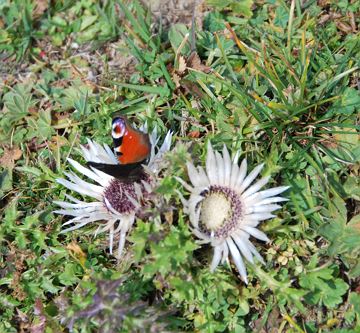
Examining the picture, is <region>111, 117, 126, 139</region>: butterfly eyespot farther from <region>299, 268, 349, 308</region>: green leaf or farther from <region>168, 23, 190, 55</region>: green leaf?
<region>299, 268, 349, 308</region>: green leaf

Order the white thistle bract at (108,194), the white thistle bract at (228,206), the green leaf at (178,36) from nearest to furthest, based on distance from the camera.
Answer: the white thistle bract at (228,206) < the white thistle bract at (108,194) < the green leaf at (178,36)

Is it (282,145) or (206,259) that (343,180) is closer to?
Answer: (282,145)

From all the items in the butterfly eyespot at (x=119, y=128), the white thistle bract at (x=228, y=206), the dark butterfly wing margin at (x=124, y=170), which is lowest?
the white thistle bract at (x=228, y=206)

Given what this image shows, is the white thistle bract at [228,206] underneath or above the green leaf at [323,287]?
above

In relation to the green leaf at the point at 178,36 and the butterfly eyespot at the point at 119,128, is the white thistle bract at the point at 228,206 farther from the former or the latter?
the green leaf at the point at 178,36

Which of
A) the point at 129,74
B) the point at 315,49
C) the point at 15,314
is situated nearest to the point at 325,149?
the point at 315,49

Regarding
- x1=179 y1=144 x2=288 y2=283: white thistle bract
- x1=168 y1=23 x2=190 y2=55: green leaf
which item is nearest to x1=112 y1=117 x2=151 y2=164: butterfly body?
x1=179 y1=144 x2=288 y2=283: white thistle bract

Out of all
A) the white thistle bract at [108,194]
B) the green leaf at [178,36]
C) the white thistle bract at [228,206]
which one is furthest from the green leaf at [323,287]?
the green leaf at [178,36]
